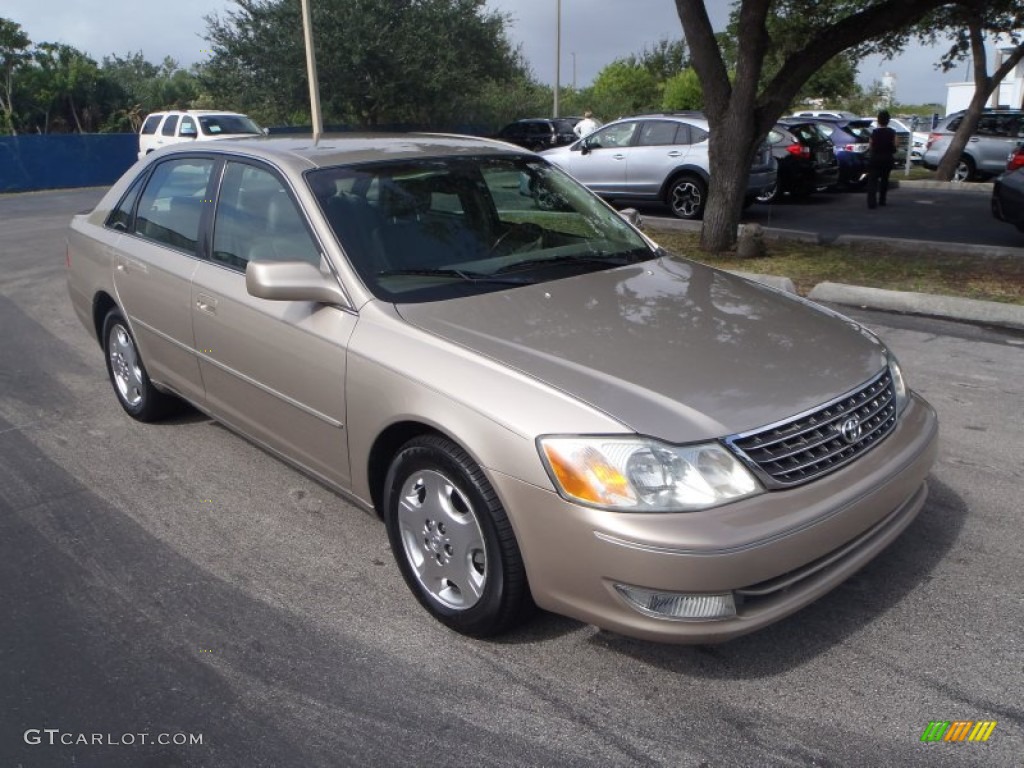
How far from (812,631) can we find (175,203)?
153 inches

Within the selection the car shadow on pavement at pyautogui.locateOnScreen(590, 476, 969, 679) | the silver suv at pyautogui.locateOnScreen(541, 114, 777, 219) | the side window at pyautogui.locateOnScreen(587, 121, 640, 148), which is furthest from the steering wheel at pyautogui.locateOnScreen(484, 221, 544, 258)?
the side window at pyautogui.locateOnScreen(587, 121, 640, 148)

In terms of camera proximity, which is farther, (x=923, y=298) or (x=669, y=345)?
(x=923, y=298)

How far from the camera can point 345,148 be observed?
4.28 meters

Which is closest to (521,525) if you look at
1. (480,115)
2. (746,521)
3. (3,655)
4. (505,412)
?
(505,412)

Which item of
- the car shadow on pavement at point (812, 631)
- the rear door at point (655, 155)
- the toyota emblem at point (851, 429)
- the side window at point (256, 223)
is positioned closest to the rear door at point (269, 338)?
the side window at point (256, 223)

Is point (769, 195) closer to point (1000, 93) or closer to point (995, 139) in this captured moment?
point (995, 139)

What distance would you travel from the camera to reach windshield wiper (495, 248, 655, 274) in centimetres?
393

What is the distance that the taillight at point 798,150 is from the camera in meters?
16.1

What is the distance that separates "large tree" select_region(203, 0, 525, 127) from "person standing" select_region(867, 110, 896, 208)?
64.4ft

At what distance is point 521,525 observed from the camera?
2828mm

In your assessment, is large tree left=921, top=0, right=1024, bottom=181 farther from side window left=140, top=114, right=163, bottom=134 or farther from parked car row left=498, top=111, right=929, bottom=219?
side window left=140, top=114, right=163, bottom=134

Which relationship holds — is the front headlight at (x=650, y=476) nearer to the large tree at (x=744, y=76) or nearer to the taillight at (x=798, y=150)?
the large tree at (x=744, y=76)

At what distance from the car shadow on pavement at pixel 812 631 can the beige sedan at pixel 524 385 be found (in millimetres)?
290

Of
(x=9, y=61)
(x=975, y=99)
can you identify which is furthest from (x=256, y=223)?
(x=9, y=61)
